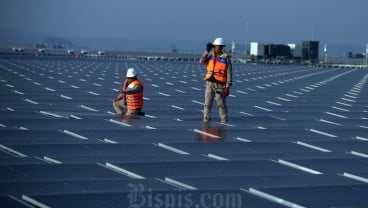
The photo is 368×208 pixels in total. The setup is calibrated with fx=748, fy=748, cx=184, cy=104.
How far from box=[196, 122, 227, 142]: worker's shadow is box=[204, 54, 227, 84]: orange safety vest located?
897mm

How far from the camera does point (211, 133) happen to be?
12.7 meters

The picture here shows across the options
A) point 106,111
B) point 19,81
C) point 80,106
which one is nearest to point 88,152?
point 106,111

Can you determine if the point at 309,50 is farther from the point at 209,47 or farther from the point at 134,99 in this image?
the point at 209,47

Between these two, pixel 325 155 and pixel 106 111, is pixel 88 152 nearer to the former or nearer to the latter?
pixel 325 155

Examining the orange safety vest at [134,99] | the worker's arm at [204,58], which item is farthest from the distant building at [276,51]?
the worker's arm at [204,58]

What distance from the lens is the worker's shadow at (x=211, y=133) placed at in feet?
39.5

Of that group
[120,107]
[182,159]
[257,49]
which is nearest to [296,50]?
[257,49]

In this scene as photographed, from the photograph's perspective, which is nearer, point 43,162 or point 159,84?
point 43,162

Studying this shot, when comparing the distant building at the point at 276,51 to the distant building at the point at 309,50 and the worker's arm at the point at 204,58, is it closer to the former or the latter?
the distant building at the point at 309,50

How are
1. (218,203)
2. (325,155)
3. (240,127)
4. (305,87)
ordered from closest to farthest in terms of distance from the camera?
(218,203)
(325,155)
(240,127)
(305,87)

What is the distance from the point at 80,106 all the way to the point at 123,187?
11.2 meters

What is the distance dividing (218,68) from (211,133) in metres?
1.72

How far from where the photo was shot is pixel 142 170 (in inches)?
365

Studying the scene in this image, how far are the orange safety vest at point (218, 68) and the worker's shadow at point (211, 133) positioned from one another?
897 millimetres
